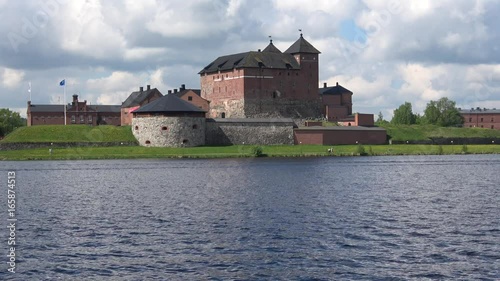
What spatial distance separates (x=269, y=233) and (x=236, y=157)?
174 ft

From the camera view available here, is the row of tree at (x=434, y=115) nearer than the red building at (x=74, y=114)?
No

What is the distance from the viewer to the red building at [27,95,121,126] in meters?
124

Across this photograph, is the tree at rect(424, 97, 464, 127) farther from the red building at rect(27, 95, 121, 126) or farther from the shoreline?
the red building at rect(27, 95, 121, 126)

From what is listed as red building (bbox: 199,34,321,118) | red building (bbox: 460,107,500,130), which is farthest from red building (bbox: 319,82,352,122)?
red building (bbox: 460,107,500,130)

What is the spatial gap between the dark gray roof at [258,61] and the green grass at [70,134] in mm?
21863

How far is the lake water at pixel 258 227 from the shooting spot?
21.7m

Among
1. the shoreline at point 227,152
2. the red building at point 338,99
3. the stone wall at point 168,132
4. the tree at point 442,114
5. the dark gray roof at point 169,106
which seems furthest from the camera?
the tree at point 442,114

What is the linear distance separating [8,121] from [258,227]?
99016 mm

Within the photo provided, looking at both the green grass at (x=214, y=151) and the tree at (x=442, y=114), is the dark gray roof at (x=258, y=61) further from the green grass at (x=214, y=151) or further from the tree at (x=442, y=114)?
the tree at (x=442, y=114)

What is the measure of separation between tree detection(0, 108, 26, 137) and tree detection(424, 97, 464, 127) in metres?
73.3

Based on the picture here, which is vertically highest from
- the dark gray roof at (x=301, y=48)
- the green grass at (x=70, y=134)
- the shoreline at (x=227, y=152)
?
the dark gray roof at (x=301, y=48)

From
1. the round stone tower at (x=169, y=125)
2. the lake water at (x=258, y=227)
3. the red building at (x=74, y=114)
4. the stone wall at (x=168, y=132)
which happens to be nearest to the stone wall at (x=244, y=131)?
the round stone tower at (x=169, y=125)

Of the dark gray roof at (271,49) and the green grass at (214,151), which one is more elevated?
the dark gray roof at (271,49)

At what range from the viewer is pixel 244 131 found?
298 feet
